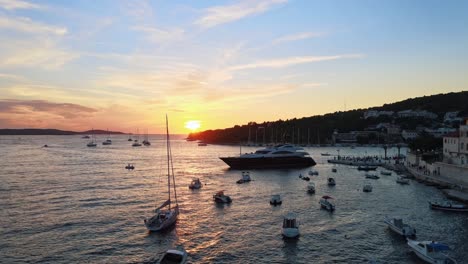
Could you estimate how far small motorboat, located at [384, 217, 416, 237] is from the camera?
3822 centimetres

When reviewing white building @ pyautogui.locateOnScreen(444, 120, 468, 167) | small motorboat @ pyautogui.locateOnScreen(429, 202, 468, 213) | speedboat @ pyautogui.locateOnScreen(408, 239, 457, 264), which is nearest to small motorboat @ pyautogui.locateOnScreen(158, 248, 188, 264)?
speedboat @ pyautogui.locateOnScreen(408, 239, 457, 264)

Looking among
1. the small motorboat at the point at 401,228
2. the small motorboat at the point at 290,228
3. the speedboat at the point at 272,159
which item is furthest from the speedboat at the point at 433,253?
the speedboat at the point at 272,159

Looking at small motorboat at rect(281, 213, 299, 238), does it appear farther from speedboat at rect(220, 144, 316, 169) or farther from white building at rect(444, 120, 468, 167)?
speedboat at rect(220, 144, 316, 169)

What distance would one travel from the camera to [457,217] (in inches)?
1811

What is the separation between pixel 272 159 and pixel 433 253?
268 feet

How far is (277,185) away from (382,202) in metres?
23.8

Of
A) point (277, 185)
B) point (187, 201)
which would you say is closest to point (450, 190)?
point (277, 185)

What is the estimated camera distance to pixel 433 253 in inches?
1238

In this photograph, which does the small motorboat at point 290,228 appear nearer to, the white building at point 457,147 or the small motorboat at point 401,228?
the small motorboat at point 401,228

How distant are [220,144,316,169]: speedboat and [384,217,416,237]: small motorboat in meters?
70.5

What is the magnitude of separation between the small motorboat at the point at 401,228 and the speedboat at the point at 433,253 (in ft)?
16.8

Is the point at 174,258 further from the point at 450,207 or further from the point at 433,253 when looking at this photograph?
the point at 450,207

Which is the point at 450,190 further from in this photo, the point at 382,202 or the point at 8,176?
the point at 8,176

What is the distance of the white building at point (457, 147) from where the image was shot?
6881 cm
